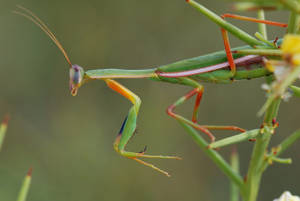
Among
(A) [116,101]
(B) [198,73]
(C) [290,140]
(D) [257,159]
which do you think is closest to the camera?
(C) [290,140]

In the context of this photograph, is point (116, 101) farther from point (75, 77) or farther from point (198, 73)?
point (198, 73)

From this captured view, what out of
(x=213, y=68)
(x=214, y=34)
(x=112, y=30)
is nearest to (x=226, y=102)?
(x=214, y=34)

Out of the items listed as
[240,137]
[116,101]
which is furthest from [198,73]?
[116,101]

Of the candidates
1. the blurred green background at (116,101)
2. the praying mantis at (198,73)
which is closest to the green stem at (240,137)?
the praying mantis at (198,73)

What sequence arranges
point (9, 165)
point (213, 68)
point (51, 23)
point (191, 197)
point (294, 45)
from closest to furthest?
point (294, 45), point (213, 68), point (9, 165), point (191, 197), point (51, 23)

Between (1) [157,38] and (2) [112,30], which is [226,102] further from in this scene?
(2) [112,30]

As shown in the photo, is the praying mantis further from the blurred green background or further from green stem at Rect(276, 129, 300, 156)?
the blurred green background

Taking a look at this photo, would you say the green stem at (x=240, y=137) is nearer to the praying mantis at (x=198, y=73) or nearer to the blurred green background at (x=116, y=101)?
the praying mantis at (x=198, y=73)

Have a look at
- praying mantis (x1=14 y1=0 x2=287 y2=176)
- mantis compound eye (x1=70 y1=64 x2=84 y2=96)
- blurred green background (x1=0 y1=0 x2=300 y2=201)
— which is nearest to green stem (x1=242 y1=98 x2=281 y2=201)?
praying mantis (x1=14 y1=0 x2=287 y2=176)
